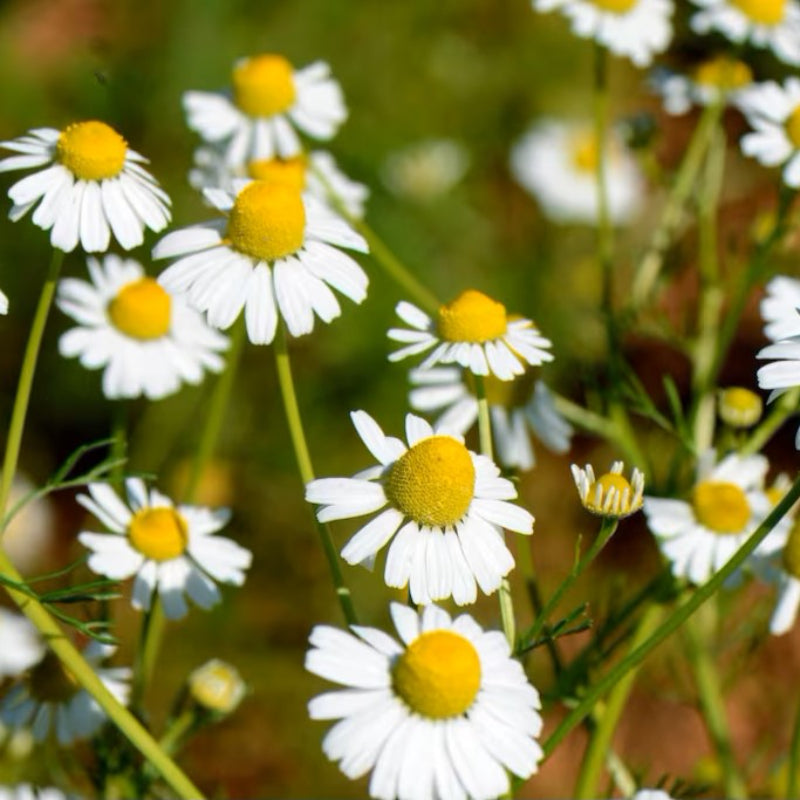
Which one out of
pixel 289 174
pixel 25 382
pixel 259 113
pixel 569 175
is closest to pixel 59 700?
pixel 25 382

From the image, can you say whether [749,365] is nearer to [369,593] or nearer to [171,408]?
[369,593]

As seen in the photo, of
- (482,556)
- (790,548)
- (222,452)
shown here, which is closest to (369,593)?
(222,452)

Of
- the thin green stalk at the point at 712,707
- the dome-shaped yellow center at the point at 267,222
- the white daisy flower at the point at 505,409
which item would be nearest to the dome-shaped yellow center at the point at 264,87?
the white daisy flower at the point at 505,409

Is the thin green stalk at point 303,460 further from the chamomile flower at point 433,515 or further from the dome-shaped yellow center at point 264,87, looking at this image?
the dome-shaped yellow center at point 264,87

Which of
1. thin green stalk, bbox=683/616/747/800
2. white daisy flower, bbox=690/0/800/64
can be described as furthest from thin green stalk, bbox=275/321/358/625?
white daisy flower, bbox=690/0/800/64

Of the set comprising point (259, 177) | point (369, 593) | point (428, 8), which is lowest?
point (369, 593)

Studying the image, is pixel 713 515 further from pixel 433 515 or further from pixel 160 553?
pixel 160 553
